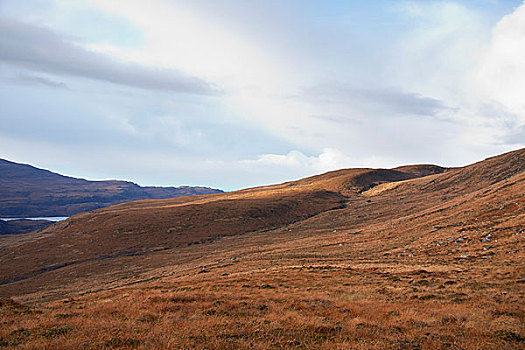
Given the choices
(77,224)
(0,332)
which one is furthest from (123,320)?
(77,224)

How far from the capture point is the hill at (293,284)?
12891 mm

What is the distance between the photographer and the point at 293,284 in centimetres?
2630

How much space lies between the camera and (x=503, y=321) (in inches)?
551

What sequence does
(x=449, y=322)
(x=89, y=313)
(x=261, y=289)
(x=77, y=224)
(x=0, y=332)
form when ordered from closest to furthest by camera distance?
(x=0, y=332), (x=449, y=322), (x=89, y=313), (x=261, y=289), (x=77, y=224)

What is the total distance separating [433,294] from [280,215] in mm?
78224

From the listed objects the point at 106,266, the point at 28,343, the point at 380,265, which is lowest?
the point at 106,266

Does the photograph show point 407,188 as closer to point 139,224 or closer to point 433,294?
point 139,224

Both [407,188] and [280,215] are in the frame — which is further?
[407,188]

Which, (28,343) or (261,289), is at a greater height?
(28,343)

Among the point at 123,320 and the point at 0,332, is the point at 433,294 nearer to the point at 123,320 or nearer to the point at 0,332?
the point at 123,320

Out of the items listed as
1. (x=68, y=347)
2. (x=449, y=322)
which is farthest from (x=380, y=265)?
(x=68, y=347)

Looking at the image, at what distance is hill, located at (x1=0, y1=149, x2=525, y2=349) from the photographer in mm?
12891

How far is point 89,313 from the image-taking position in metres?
17.3

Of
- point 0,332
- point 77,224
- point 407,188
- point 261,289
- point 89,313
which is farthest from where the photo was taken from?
point 407,188
